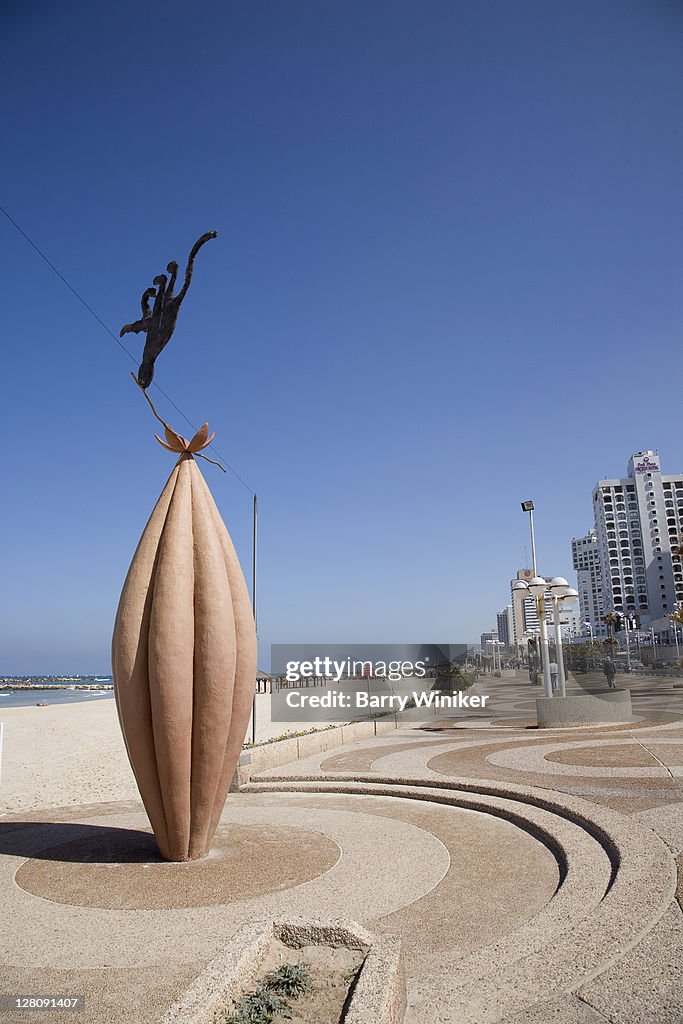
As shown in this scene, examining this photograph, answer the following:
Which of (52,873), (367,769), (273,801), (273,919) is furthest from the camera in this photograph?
(367,769)

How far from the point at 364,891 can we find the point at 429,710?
21530 millimetres

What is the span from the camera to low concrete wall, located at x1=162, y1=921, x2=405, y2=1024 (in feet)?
11.2

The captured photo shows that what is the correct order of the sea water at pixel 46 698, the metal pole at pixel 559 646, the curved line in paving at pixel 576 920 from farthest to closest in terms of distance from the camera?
the sea water at pixel 46 698 → the metal pole at pixel 559 646 → the curved line in paving at pixel 576 920

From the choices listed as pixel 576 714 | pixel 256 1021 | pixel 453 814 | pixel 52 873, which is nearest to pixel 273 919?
pixel 256 1021

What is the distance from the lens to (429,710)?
2706 cm

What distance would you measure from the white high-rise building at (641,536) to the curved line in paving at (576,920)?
134m

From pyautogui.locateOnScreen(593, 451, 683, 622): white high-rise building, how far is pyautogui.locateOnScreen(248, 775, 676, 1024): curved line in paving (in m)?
134

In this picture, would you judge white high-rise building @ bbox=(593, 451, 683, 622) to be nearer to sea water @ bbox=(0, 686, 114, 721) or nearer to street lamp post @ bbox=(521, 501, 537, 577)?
sea water @ bbox=(0, 686, 114, 721)

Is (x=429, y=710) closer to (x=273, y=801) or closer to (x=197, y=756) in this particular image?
(x=273, y=801)

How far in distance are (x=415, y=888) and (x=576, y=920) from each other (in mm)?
1717

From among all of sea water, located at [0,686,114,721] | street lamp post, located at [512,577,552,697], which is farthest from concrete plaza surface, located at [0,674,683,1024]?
sea water, located at [0,686,114,721]

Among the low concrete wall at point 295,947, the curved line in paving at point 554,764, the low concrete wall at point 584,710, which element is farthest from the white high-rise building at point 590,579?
the low concrete wall at point 295,947

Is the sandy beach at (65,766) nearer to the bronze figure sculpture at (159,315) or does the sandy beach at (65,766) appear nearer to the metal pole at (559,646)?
the bronze figure sculpture at (159,315)

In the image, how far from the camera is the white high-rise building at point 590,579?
175 metres
